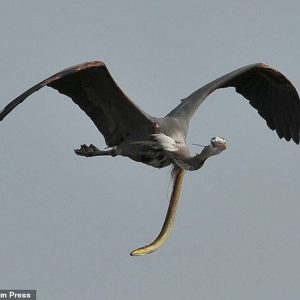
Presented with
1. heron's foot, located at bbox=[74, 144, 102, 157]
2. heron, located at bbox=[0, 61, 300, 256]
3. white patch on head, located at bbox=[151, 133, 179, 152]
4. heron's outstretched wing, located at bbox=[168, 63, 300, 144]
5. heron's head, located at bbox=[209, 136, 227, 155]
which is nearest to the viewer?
heron's head, located at bbox=[209, 136, 227, 155]

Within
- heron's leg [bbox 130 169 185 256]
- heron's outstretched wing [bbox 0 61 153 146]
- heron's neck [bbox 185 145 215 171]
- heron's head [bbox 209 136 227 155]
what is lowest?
heron's leg [bbox 130 169 185 256]

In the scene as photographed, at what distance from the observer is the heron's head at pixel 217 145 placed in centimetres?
2080

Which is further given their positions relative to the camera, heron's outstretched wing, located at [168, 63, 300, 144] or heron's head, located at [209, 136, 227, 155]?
heron's outstretched wing, located at [168, 63, 300, 144]

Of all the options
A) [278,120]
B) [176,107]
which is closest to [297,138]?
[278,120]

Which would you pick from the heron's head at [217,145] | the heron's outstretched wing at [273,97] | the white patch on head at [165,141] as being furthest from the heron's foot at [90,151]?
the heron's outstretched wing at [273,97]

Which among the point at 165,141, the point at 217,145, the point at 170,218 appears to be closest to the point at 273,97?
the point at 170,218

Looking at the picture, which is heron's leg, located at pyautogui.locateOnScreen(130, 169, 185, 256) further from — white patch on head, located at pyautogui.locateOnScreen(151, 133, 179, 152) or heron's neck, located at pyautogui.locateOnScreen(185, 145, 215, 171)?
white patch on head, located at pyautogui.locateOnScreen(151, 133, 179, 152)

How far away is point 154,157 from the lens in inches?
858

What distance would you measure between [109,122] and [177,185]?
5.12 feet

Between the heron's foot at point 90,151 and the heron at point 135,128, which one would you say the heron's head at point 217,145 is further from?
the heron's foot at point 90,151

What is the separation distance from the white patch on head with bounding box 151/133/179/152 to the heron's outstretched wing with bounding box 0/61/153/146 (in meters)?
0.24

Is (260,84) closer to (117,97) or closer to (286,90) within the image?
(286,90)

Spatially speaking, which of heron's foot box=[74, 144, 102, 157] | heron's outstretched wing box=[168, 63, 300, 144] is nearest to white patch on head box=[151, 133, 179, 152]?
heron's foot box=[74, 144, 102, 157]

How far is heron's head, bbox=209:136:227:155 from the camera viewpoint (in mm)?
20797
